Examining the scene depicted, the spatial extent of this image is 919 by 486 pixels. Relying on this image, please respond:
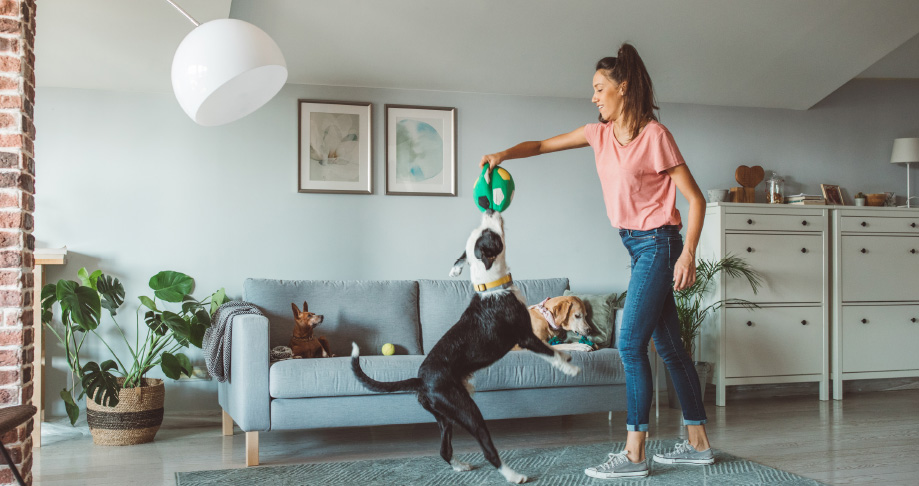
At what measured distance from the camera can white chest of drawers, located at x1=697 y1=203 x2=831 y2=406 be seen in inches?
169

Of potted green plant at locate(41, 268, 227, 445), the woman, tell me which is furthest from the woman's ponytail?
potted green plant at locate(41, 268, 227, 445)

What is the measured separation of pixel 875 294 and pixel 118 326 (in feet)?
14.4

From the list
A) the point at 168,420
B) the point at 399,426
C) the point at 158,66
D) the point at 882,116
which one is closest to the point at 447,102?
the point at 158,66

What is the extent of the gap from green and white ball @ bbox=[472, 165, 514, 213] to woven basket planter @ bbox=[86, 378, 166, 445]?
1.89 metres

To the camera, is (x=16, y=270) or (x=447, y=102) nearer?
(x=16, y=270)

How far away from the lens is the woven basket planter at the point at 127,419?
3229 mm

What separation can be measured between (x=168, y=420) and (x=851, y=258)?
159 inches

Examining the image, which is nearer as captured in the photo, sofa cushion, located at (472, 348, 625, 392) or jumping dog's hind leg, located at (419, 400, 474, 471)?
jumping dog's hind leg, located at (419, 400, 474, 471)

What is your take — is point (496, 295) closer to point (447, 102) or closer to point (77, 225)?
point (447, 102)

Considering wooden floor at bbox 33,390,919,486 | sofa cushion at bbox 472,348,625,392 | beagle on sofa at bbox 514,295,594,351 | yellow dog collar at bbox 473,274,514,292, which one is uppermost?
yellow dog collar at bbox 473,274,514,292

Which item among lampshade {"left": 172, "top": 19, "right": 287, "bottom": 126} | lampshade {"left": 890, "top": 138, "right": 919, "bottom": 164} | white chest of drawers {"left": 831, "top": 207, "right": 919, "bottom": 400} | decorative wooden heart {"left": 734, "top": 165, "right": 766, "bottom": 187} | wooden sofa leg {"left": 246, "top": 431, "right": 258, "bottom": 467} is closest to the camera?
lampshade {"left": 172, "top": 19, "right": 287, "bottom": 126}

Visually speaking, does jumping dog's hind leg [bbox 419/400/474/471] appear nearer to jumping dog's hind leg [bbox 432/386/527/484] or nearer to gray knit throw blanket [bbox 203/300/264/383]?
jumping dog's hind leg [bbox 432/386/527/484]

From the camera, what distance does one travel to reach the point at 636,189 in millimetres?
2477

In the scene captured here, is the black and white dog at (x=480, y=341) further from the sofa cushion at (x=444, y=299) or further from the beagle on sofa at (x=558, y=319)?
the sofa cushion at (x=444, y=299)
